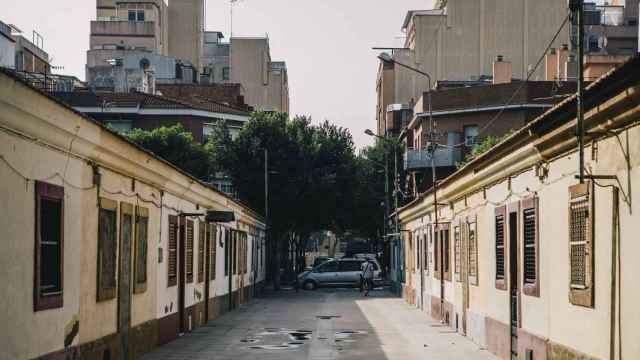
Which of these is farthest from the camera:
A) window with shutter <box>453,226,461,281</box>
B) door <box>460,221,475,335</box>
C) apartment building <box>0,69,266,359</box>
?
window with shutter <box>453,226,461,281</box>

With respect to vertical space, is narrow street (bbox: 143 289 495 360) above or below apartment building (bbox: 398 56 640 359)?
below

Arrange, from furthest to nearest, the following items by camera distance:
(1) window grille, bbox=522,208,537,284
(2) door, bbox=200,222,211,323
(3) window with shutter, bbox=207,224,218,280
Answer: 1. (3) window with shutter, bbox=207,224,218,280
2. (2) door, bbox=200,222,211,323
3. (1) window grille, bbox=522,208,537,284

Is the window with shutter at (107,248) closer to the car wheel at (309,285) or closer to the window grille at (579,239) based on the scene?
the window grille at (579,239)

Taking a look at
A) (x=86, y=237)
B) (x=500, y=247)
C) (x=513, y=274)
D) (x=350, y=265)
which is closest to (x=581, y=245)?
(x=513, y=274)

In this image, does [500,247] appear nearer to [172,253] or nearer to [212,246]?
[172,253]

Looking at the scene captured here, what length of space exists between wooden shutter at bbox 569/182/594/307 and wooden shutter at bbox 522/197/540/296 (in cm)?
249

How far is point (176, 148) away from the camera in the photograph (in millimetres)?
60000

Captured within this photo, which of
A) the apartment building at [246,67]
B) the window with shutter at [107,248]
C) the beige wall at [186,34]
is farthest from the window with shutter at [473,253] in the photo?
the beige wall at [186,34]

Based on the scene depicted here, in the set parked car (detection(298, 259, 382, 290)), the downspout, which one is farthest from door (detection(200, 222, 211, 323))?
parked car (detection(298, 259, 382, 290))

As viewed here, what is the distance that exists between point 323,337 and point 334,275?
3365 cm

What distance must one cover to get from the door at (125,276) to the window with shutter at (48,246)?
13.7 ft

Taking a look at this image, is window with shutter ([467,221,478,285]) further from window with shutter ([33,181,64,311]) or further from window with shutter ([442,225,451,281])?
window with shutter ([33,181,64,311])

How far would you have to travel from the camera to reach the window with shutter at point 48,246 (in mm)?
12898

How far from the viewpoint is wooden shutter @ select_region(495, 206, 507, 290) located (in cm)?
1992
